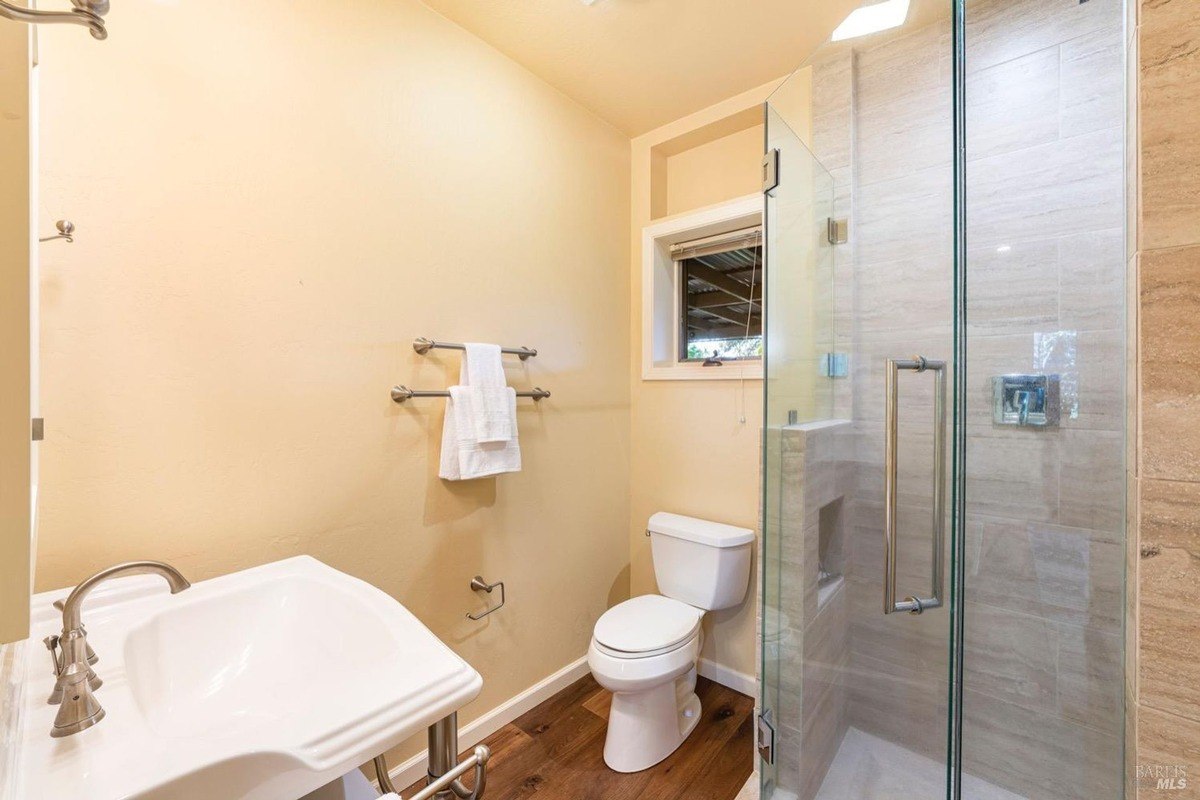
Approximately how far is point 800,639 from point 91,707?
155 cm

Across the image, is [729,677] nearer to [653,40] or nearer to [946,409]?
[946,409]

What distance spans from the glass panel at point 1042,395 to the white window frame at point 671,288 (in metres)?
0.76

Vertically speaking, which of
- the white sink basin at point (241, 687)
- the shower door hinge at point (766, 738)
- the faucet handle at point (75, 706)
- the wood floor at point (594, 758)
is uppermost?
the faucet handle at point (75, 706)

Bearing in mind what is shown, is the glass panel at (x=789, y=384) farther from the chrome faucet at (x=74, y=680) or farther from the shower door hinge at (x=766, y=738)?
the chrome faucet at (x=74, y=680)

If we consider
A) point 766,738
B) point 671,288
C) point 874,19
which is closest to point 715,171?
point 671,288

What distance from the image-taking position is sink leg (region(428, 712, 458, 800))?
737 mm

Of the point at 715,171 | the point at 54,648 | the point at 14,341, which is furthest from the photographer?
the point at 715,171

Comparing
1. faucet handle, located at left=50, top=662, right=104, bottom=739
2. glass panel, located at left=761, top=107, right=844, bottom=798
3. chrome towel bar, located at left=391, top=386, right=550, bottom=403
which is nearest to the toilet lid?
glass panel, located at left=761, top=107, right=844, bottom=798

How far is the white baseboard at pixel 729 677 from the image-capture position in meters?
1.95

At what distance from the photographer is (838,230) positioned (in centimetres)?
158

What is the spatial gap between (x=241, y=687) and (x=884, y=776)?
1.80m

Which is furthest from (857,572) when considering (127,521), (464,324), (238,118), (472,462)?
(238,118)

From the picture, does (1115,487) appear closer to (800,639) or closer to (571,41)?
(800,639)

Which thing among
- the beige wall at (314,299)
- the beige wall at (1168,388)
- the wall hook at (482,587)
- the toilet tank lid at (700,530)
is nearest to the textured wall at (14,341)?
the beige wall at (314,299)
